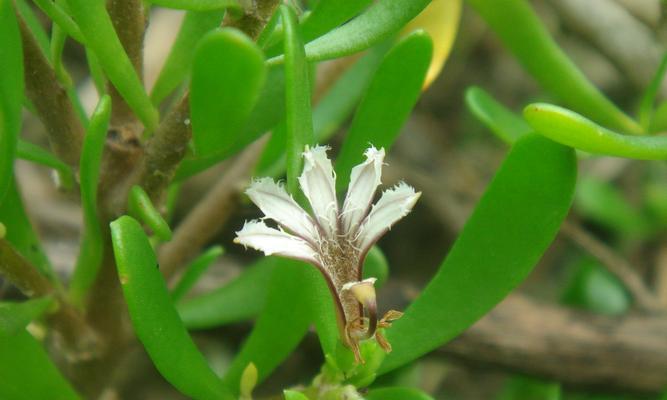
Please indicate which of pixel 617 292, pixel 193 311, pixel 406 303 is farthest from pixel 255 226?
pixel 617 292

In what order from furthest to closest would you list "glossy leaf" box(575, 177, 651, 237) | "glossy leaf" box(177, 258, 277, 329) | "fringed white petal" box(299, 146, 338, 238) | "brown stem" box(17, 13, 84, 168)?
1. "glossy leaf" box(575, 177, 651, 237)
2. "glossy leaf" box(177, 258, 277, 329)
3. "brown stem" box(17, 13, 84, 168)
4. "fringed white petal" box(299, 146, 338, 238)

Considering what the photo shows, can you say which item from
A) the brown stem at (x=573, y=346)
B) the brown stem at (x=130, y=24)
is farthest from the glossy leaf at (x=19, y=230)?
the brown stem at (x=573, y=346)

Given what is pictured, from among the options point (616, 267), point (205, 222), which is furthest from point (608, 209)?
point (205, 222)

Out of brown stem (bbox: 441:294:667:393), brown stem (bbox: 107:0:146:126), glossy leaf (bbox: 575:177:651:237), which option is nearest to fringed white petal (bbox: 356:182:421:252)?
brown stem (bbox: 107:0:146:126)

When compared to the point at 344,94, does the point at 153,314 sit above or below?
below

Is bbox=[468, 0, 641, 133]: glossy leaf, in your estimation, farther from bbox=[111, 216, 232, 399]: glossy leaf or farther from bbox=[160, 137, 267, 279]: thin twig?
bbox=[111, 216, 232, 399]: glossy leaf

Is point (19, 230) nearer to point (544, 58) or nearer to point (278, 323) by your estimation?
point (278, 323)
